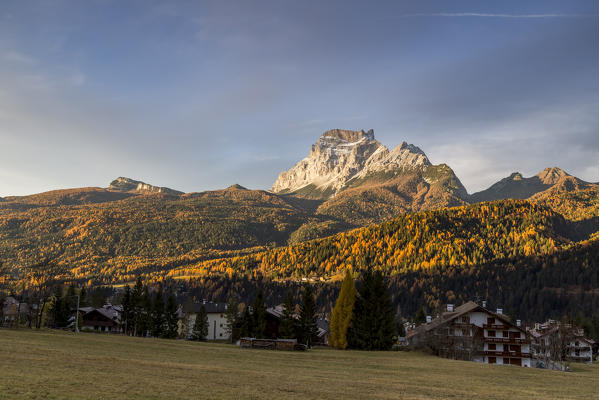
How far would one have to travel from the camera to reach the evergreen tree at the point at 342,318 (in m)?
80.8

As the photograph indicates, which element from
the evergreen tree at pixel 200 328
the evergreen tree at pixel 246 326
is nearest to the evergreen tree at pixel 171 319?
the evergreen tree at pixel 200 328

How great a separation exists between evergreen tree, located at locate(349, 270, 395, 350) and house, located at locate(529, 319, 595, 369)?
27.5 m

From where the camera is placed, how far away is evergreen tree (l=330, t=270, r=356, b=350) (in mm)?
80750

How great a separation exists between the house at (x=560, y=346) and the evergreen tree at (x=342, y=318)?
112 feet

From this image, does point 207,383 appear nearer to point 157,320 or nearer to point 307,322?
point 307,322

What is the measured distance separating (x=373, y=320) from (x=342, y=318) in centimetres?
517

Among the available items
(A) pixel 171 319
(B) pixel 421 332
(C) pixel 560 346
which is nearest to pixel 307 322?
(B) pixel 421 332

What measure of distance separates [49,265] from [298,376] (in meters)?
77.5

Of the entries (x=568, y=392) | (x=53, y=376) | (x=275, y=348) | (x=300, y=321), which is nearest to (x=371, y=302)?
(x=300, y=321)

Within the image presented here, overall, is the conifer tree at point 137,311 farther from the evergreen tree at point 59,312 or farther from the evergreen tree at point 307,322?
the evergreen tree at point 307,322

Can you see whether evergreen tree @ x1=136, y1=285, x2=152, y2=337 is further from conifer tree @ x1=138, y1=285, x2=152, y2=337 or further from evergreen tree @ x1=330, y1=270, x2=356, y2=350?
evergreen tree @ x1=330, y1=270, x2=356, y2=350

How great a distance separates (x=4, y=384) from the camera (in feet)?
69.5

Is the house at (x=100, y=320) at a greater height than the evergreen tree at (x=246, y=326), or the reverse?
the evergreen tree at (x=246, y=326)

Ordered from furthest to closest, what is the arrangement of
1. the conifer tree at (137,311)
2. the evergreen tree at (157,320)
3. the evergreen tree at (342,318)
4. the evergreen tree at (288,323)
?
the conifer tree at (137,311) → the evergreen tree at (157,320) → the evergreen tree at (288,323) → the evergreen tree at (342,318)
